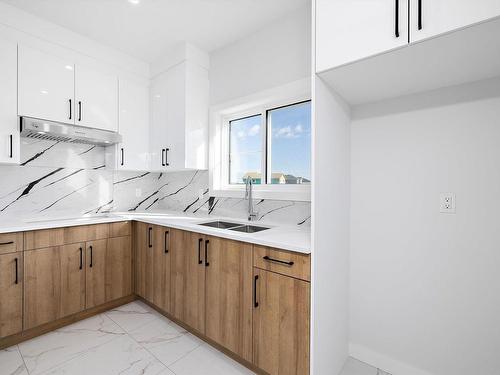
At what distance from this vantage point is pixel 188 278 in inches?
81.1

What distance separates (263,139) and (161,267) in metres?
1.52

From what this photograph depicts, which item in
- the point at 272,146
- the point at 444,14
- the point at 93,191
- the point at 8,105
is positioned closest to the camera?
the point at 444,14

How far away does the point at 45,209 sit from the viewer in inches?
99.7

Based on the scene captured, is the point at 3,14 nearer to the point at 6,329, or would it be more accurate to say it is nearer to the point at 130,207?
the point at 130,207

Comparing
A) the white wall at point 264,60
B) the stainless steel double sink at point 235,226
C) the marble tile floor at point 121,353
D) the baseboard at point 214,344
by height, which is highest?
the white wall at point 264,60

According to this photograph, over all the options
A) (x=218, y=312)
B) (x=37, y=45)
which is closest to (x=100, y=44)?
(x=37, y=45)

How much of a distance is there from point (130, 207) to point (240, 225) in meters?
1.66

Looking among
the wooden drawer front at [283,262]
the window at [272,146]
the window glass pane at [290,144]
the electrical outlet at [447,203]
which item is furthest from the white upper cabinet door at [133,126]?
the electrical outlet at [447,203]

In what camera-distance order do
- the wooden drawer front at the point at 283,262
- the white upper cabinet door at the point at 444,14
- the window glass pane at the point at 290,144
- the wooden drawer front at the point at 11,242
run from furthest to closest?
the window glass pane at the point at 290,144 → the wooden drawer front at the point at 11,242 → the wooden drawer front at the point at 283,262 → the white upper cabinet door at the point at 444,14

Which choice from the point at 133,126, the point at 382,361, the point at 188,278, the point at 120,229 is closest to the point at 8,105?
the point at 133,126

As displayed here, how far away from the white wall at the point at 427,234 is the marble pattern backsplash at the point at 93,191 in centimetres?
55

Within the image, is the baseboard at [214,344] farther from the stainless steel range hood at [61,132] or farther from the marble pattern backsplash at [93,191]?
the stainless steel range hood at [61,132]

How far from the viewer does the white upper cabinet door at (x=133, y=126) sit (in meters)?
2.79

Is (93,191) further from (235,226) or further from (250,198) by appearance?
(250,198)
